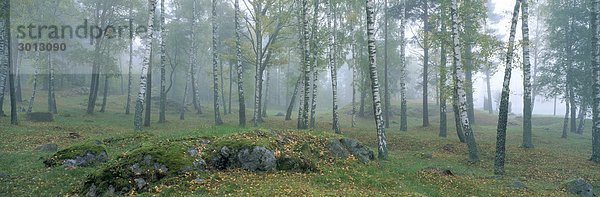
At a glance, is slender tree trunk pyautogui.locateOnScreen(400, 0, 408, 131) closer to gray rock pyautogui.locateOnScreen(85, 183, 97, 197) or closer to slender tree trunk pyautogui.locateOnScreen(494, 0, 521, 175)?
slender tree trunk pyautogui.locateOnScreen(494, 0, 521, 175)

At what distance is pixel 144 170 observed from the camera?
9.80m

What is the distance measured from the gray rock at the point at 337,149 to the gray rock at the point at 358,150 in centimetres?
35

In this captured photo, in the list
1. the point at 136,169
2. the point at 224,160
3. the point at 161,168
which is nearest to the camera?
the point at 136,169

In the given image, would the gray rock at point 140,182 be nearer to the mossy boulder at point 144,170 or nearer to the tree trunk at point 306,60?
the mossy boulder at point 144,170

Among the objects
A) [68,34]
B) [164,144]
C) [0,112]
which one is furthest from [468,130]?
[68,34]

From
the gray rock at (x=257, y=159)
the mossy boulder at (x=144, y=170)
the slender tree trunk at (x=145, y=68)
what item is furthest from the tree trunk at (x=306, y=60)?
the mossy boulder at (x=144, y=170)

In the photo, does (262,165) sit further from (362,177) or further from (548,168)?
(548,168)

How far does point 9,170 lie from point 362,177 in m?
11.7

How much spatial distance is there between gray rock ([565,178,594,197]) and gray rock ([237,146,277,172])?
35.0 ft

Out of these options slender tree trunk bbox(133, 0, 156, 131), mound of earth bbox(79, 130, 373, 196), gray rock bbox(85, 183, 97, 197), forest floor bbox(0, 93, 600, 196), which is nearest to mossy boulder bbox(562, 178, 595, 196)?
forest floor bbox(0, 93, 600, 196)

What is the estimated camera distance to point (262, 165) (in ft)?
37.4

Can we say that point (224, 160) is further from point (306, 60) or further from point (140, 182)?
point (306, 60)

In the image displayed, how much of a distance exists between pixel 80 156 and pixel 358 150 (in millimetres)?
10473

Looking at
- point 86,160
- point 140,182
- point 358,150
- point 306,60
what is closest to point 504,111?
point 358,150
